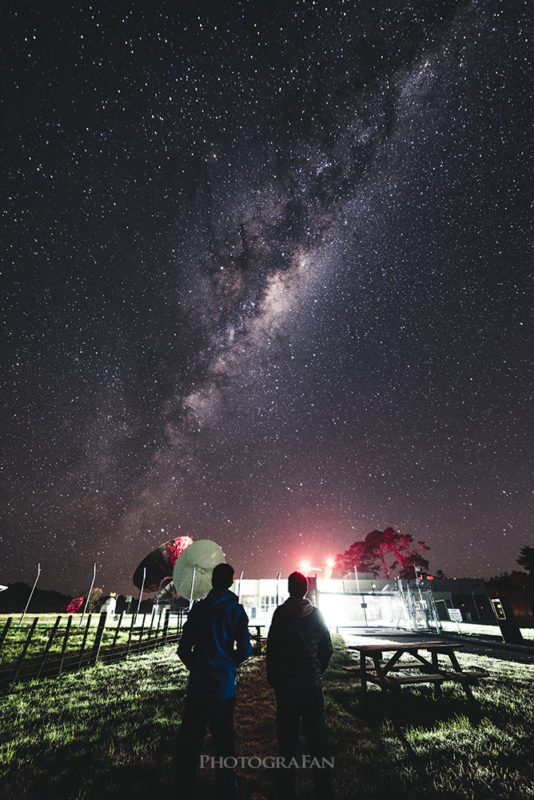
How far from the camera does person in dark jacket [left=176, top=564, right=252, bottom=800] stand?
2.58 metres

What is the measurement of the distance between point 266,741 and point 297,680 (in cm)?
233

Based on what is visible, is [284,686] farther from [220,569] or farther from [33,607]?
[33,607]

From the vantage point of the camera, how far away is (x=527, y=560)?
35.1 meters

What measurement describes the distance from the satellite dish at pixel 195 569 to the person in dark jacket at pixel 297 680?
14397 millimetres

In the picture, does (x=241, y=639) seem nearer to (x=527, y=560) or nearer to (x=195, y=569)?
(x=195, y=569)

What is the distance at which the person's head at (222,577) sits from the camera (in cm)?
339

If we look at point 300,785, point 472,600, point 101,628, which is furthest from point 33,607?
point 300,785

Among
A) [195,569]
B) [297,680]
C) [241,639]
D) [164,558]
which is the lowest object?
[297,680]

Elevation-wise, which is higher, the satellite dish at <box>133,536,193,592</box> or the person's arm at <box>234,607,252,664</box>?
the satellite dish at <box>133,536,193,592</box>

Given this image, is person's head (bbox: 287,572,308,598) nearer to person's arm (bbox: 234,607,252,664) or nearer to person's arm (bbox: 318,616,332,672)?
person's arm (bbox: 318,616,332,672)

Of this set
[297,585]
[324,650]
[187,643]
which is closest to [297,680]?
[324,650]

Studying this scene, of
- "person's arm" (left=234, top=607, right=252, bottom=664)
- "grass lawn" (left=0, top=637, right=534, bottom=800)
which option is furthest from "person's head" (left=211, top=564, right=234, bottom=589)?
"grass lawn" (left=0, top=637, right=534, bottom=800)

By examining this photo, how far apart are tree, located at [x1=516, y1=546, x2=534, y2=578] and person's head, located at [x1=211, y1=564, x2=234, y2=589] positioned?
4431 centimetres

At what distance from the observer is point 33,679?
7.49 metres
